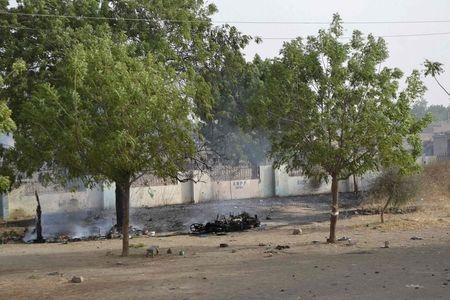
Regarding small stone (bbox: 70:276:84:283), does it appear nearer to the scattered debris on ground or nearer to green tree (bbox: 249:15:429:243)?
green tree (bbox: 249:15:429:243)

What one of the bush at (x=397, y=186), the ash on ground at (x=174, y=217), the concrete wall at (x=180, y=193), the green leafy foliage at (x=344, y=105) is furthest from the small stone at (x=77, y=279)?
the concrete wall at (x=180, y=193)

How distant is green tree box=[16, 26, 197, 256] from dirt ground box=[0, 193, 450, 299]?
2303 millimetres

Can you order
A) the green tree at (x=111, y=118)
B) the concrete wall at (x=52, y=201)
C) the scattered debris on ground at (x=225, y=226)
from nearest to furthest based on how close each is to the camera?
the green tree at (x=111, y=118), the scattered debris on ground at (x=225, y=226), the concrete wall at (x=52, y=201)

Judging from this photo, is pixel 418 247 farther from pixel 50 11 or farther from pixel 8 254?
pixel 50 11

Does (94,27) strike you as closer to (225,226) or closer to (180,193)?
(225,226)

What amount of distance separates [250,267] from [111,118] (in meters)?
4.32

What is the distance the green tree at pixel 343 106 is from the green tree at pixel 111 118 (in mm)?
3031

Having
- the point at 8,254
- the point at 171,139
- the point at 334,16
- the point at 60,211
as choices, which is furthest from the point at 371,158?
the point at 60,211

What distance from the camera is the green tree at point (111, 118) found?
12336mm

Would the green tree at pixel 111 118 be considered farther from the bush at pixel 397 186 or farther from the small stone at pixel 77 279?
the bush at pixel 397 186

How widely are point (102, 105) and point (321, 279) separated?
19.9 ft

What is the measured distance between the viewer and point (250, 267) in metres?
11.5

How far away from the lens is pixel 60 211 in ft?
94.7

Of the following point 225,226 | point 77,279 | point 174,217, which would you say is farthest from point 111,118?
point 174,217
